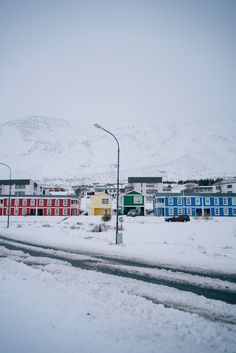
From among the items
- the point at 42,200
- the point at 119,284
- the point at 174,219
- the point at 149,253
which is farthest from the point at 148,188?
the point at 119,284

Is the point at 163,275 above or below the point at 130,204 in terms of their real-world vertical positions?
below

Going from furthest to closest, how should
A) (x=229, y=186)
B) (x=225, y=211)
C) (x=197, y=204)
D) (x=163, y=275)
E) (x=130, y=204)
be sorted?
(x=229, y=186), (x=130, y=204), (x=197, y=204), (x=225, y=211), (x=163, y=275)

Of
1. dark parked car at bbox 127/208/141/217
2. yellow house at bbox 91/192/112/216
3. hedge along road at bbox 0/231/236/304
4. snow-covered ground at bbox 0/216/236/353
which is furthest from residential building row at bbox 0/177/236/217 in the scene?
snow-covered ground at bbox 0/216/236/353

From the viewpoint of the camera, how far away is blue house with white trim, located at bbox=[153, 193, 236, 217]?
6775 cm

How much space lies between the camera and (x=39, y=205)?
73438 millimetres

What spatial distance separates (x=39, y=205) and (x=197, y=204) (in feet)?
150

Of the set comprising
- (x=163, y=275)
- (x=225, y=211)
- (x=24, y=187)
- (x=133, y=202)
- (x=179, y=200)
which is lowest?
(x=163, y=275)

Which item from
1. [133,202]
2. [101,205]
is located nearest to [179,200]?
[133,202]

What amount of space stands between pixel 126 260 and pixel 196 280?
16.3 ft

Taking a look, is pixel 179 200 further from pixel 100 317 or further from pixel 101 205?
pixel 100 317

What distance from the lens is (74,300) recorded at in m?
6.87

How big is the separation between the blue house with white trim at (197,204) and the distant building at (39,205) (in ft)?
90.2

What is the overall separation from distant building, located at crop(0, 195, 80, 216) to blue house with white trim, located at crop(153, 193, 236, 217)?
27.5m

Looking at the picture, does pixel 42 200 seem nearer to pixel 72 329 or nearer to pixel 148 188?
pixel 148 188
